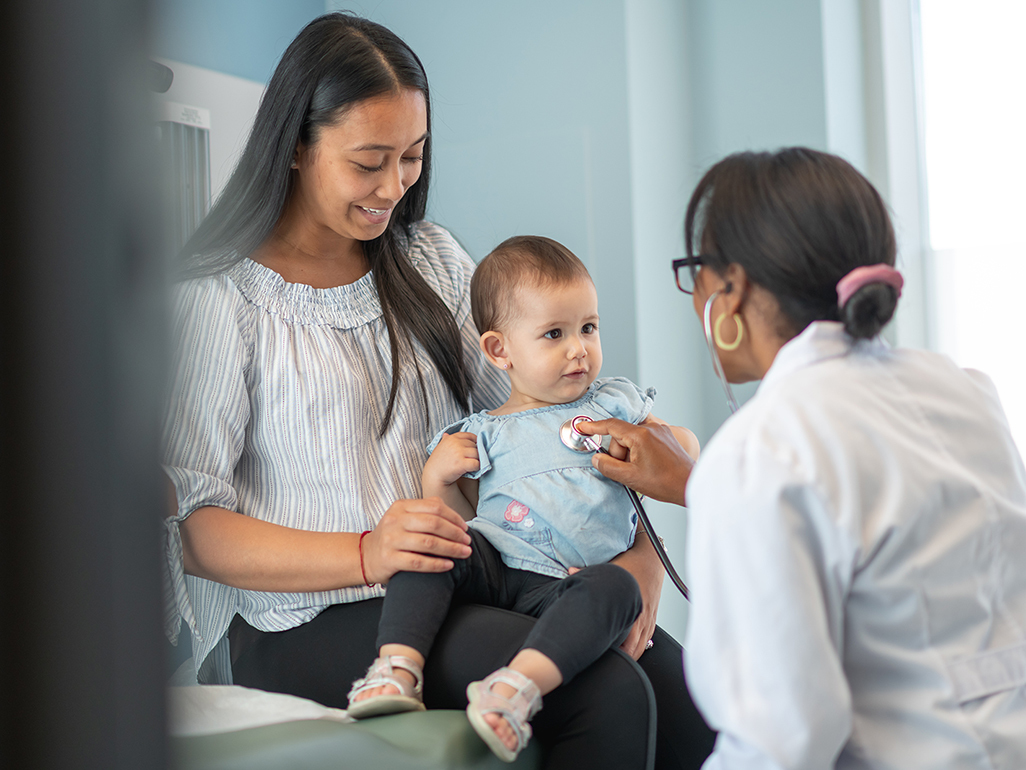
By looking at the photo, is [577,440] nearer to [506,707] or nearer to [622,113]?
[506,707]

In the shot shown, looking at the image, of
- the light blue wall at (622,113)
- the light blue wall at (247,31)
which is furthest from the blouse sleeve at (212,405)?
the light blue wall at (622,113)

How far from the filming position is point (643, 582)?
123cm

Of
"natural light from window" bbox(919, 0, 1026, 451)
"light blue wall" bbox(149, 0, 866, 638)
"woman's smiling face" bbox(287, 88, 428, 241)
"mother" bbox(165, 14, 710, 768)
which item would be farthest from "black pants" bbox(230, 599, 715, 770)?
"natural light from window" bbox(919, 0, 1026, 451)

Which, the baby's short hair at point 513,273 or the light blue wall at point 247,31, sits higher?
the light blue wall at point 247,31

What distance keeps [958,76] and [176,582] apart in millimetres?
2158

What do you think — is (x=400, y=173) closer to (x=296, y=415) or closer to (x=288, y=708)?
(x=296, y=415)

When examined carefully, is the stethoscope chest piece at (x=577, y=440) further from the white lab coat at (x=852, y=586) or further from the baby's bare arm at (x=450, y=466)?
the white lab coat at (x=852, y=586)

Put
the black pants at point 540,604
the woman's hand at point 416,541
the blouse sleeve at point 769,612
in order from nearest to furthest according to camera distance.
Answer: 1. the blouse sleeve at point 769,612
2. the black pants at point 540,604
3. the woman's hand at point 416,541

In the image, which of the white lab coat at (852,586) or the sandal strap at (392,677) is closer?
the white lab coat at (852,586)

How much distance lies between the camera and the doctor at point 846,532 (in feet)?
2.19

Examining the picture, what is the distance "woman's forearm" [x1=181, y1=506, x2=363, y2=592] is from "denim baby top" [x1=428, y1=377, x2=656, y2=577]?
204mm

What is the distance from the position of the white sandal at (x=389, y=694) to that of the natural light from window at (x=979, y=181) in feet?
5.71

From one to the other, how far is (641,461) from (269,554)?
518 mm

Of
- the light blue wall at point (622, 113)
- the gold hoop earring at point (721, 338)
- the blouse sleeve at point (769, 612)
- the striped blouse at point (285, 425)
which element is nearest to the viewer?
the blouse sleeve at point (769, 612)
